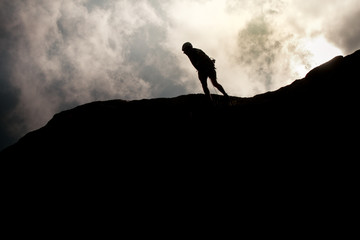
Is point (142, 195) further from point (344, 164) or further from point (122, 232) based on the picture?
point (344, 164)

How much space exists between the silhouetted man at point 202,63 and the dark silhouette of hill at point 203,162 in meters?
1.33

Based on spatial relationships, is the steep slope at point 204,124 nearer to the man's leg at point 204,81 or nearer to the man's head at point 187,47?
the man's leg at point 204,81

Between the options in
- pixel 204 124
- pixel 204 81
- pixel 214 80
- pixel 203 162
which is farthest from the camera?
pixel 214 80

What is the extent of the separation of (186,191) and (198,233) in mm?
1301

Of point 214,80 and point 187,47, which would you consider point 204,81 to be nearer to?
point 214,80

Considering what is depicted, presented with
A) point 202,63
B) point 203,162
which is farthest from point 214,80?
point 203,162

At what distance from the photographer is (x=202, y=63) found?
9.90 m

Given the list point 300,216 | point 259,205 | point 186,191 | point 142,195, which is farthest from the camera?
point 142,195

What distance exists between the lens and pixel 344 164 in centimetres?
500

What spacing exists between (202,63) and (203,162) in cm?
510

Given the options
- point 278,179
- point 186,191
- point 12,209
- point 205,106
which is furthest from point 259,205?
point 12,209

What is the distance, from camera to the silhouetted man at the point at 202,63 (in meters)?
9.84

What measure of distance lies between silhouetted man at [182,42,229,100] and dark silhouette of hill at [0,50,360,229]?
1.33 meters

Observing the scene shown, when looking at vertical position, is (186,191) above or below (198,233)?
above
